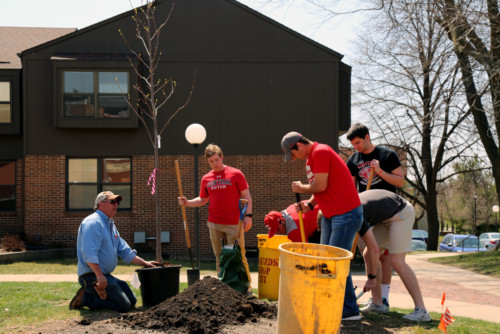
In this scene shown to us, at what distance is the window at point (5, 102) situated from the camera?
17438 millimetres

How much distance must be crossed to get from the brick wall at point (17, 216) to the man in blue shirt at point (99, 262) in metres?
12.2

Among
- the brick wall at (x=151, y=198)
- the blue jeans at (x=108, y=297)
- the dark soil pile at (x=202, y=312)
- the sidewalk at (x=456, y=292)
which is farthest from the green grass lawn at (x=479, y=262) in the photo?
the blue jeans at (x=108, y=297)

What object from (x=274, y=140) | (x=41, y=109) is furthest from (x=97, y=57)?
(x=274, y=140)

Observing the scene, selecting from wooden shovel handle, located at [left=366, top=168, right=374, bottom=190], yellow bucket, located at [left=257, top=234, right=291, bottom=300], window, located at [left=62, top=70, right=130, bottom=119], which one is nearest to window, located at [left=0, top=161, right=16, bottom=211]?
window, located at [left=62, top=70, right=130, bottom=119]

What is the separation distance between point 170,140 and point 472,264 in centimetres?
1017

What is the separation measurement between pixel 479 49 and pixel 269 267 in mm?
11568

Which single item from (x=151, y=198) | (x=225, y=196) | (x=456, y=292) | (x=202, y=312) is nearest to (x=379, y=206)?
(x=202, y=312)

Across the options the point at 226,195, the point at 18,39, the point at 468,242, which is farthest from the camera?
the point at 468,242

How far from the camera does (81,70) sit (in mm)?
16719

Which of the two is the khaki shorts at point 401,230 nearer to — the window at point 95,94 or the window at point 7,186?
the window at point 95,94

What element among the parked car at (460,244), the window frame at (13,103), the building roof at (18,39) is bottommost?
the parked car at (460,244)

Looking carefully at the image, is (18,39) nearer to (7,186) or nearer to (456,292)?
(7,186)

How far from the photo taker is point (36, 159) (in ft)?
55.0

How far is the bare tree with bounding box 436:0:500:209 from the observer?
12.7 meters
